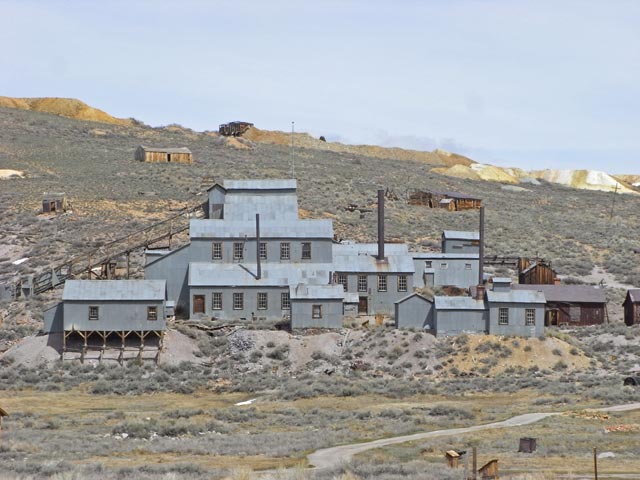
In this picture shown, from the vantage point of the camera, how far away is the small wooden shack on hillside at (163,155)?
387 feet

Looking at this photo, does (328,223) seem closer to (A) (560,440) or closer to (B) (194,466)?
(A) (560,440)

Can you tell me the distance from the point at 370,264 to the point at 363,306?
2.63 meters

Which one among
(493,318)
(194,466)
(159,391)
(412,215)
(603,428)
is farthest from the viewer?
(412,215)

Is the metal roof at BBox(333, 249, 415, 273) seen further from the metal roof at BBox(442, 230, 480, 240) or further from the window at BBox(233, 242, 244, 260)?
the metal roof at BBox(442, 230, 480, 240)

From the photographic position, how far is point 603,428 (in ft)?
140

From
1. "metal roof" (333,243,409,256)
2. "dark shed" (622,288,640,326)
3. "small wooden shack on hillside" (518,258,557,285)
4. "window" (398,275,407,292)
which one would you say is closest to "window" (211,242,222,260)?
"metal roof" (333,243,409,256)

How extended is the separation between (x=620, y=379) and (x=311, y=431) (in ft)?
64.9

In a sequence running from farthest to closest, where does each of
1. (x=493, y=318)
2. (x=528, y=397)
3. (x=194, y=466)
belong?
(x=493, y=318)
(x=528, y=397)
(x=194, y=466)

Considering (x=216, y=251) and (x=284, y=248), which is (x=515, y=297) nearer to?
(x=284, y=248)

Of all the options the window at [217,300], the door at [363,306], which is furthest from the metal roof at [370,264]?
the window at [217,300]

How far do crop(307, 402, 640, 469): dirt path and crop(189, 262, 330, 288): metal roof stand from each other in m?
24.1

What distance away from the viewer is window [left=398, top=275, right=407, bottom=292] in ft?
234

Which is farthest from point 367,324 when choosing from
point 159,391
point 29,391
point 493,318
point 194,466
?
point 194,466

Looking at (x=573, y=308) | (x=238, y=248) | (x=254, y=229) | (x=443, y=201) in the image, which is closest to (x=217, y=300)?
(x=238, y=248)
